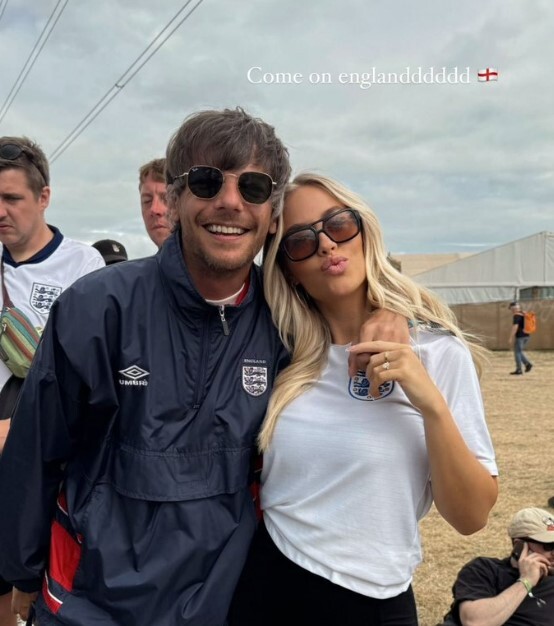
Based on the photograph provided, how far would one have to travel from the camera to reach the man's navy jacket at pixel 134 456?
187 centimetres

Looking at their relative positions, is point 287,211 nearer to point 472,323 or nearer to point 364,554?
point 364,554

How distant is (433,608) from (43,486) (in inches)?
129

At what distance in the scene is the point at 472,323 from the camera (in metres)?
28.5

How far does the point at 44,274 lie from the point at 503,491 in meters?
5.53

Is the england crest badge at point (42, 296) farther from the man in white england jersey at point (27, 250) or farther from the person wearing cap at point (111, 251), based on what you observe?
the person wearing cap at point (111, 251)

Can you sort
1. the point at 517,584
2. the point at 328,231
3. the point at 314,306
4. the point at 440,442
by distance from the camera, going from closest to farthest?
1. the point at 440,442
2. the point at 328,231
3. the point at 314,306
4. the point at 517,584

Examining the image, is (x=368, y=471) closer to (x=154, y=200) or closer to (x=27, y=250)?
(x=27, y=250)

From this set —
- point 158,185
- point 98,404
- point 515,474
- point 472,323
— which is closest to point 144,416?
point 98,404

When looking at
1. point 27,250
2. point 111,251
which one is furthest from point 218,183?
point 111,251

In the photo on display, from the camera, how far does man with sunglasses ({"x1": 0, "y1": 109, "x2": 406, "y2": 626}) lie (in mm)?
1878

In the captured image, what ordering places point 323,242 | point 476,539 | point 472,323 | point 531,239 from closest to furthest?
1. point 323,242
2. point 476,539
3. point 472,323
4. point 531,239

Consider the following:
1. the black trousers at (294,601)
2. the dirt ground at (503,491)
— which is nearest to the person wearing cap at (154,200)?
the dirt ground at (503,491)

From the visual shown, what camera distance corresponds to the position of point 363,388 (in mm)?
2041

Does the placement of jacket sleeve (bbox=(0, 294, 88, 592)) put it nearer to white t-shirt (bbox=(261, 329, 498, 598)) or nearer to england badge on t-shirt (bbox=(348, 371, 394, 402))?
white t-shirt (bbox=(261, 329, 498, 598))
